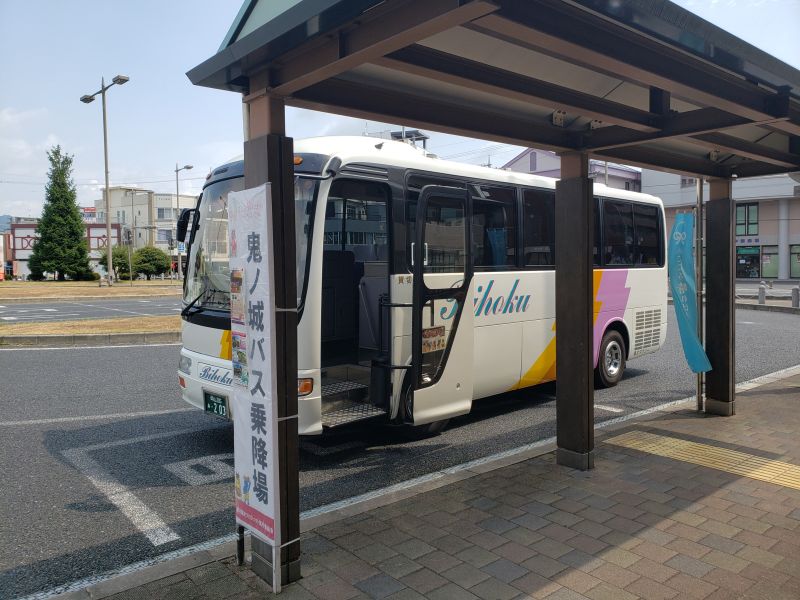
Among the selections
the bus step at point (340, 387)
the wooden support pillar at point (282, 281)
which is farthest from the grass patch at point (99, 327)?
the wooden support pillar at point (282, 281)

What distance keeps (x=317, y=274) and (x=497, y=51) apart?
2.57 metres

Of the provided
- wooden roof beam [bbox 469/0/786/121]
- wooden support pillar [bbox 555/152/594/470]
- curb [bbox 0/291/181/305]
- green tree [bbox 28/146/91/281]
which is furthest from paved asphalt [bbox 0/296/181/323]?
green tree [bbox 28/146/91/281]

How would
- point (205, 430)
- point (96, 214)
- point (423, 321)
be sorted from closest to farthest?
point (423, 321)
point (205, 430)
point (96, 214)

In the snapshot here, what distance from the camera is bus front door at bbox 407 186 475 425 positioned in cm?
598

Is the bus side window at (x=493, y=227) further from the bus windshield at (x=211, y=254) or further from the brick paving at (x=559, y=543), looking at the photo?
the bus windshield at (x=211, y=254)

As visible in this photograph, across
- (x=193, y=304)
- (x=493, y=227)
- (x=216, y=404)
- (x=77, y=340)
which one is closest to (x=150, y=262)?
(x=77, y=340)

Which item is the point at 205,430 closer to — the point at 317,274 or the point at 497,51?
the point at 317,274

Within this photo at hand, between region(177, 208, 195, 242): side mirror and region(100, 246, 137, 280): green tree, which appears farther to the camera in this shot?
region(100, 246, 137, 280): green tree

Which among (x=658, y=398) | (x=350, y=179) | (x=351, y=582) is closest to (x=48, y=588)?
(x=351, y=582)

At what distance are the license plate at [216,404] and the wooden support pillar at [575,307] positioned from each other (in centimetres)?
291

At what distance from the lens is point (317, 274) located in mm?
5496

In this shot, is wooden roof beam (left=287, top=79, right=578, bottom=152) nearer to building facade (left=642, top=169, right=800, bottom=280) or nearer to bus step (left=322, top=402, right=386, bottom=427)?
bus step (left=322, top=402, right=386, bottom=427)

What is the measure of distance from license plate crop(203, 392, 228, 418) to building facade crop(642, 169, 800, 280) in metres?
43.2

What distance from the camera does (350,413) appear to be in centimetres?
590
